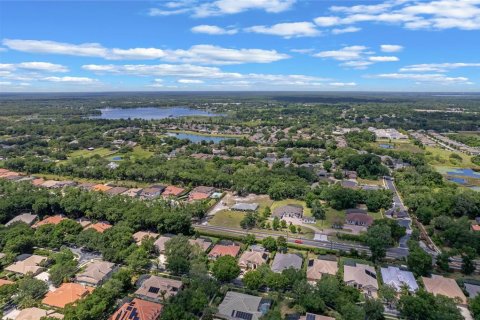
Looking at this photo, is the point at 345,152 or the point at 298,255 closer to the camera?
the point at 298,255

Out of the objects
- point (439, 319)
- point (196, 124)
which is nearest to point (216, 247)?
point (439, 319)

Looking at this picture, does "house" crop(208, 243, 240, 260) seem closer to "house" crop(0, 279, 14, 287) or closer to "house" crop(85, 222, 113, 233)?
"house" crop(85, 222, 113, 233)

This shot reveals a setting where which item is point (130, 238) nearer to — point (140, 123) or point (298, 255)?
point (298, 255)

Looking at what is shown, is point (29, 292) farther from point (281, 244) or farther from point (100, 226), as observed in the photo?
point (281, 244)

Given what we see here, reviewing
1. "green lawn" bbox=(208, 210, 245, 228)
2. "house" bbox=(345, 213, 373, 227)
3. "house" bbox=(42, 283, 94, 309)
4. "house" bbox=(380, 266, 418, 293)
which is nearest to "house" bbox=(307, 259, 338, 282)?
"house" bbox=(380, 266, 418, 293)

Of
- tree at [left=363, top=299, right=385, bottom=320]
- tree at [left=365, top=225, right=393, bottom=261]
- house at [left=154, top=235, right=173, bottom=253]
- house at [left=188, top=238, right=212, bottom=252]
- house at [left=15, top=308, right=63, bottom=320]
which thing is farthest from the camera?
house at [left=188, top=238, right=212, bottom=252]

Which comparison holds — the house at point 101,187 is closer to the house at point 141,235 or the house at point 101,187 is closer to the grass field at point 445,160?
the house at point 141,235

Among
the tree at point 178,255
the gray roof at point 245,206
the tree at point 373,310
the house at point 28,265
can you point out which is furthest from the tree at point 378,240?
the house at point 28,265
